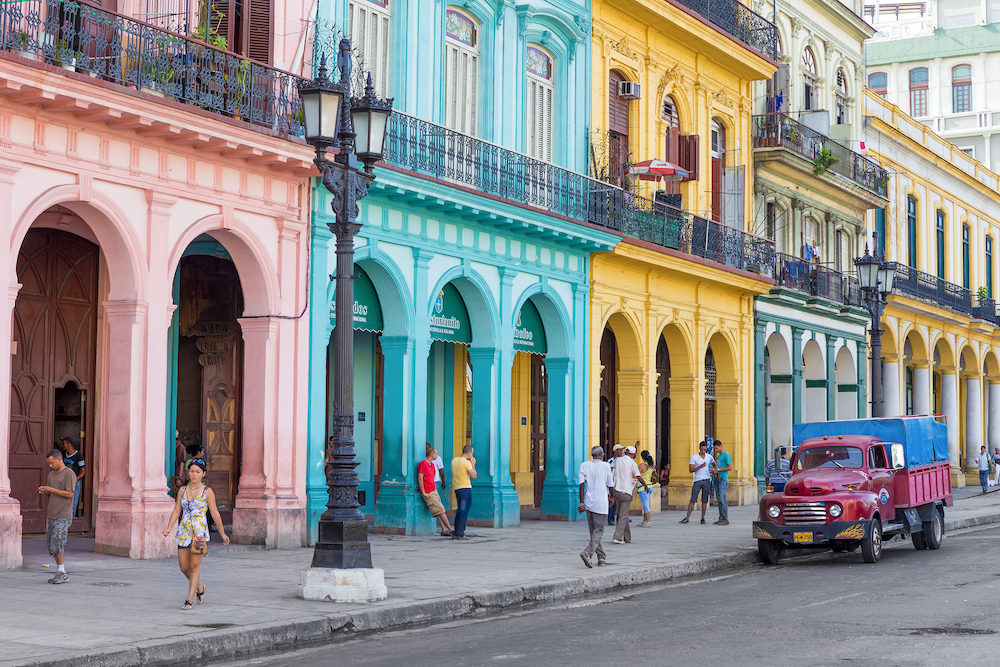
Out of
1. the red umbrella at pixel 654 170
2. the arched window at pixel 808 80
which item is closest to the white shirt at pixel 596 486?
the red umbrella at pixel 654 170

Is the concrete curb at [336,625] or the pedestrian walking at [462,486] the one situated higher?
the pedestrian walking at [462,486]

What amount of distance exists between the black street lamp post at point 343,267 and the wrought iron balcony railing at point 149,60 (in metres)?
3.77

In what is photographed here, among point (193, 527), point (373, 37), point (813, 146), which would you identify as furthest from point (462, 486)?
point (813, 146)

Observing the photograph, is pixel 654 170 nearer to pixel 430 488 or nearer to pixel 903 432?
pixel 903 432

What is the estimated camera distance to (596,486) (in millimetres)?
16172

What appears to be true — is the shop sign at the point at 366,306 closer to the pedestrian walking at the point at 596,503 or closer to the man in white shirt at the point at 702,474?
the pedestrian walking at the point at 596,503

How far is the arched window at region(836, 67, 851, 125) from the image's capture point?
37125mm

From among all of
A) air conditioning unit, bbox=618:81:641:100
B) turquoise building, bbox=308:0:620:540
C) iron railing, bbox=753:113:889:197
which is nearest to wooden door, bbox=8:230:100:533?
turquoise building, bbox=308:0:620:540

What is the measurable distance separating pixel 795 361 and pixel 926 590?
1920 cm

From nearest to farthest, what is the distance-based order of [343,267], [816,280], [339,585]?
1. [339,585]
2. [343,267]
3. [816,280]

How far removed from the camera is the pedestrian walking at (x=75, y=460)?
52.2ft

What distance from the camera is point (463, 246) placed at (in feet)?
70.9

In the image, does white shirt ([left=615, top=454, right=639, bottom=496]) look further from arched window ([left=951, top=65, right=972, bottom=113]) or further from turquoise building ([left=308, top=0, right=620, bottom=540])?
arched window ([left=951, top=65, right=972, bottom=113])

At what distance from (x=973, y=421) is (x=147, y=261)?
36.2 meters
